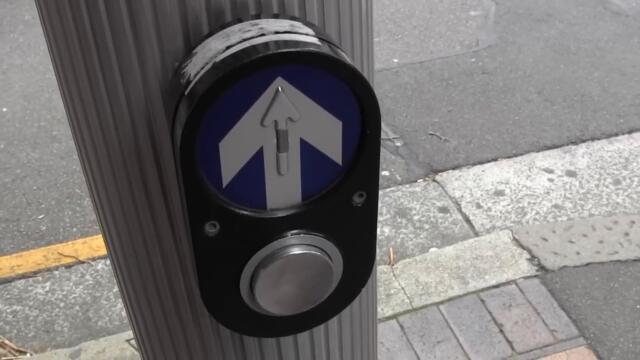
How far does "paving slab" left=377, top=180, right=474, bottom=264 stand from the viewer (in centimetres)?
304

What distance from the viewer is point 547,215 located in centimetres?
318

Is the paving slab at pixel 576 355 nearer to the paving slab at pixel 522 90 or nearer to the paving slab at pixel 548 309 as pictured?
the paving slab at pixel 548 309

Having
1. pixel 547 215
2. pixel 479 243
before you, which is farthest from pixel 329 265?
pixel 547 215

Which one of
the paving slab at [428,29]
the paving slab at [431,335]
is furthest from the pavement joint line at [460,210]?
the paving slab at [428,29]

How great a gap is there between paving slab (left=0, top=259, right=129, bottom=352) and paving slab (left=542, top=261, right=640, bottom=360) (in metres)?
1.63

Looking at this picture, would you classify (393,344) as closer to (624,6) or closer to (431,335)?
(431,335)

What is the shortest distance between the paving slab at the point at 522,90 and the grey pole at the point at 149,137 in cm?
252

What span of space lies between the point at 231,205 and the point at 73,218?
266 cm

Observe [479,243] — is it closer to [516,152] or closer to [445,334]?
[445,334]

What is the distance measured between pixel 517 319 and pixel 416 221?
67cm

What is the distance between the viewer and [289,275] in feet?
A: 3.20

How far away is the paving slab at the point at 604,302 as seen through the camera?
2617 millimetres

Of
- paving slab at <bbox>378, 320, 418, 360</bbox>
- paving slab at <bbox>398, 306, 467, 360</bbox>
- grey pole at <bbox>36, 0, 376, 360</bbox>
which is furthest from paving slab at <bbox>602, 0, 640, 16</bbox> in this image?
grey pole at <bbox>36, 0, 376, 360</bbox>

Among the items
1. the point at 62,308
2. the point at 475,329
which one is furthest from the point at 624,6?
the point at 62,308
